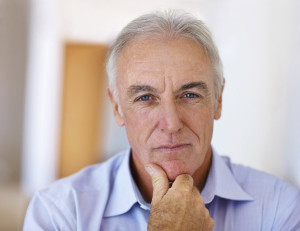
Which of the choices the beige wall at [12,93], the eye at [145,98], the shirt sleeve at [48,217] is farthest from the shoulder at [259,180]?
the beige wall at [12,93]

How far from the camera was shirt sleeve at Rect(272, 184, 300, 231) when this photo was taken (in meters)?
1.25

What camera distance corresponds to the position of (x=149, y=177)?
4.68 feet

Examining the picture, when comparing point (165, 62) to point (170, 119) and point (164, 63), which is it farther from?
point (170, 119)

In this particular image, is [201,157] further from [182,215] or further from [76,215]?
[76,215]

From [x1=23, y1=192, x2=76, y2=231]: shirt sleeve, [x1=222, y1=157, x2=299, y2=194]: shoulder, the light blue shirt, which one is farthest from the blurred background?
[x1=23, y1=192, x2=76, y2=231]: shirt sleeve

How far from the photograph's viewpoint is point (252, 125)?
1.80m

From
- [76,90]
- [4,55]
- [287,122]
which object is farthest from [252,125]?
[4,55]

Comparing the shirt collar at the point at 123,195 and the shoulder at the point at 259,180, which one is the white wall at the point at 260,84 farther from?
the shirt collar at the point at 123,195

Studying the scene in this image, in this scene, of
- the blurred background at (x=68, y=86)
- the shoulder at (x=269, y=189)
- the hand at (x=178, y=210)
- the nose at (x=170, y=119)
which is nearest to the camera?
the hand at (x=178, y=210)

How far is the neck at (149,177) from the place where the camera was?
143cm

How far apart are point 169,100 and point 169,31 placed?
0.25m

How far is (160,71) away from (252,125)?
0.76 m

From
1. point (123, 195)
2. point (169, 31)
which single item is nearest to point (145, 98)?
point (169, 31)

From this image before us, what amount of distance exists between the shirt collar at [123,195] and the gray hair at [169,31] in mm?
341
